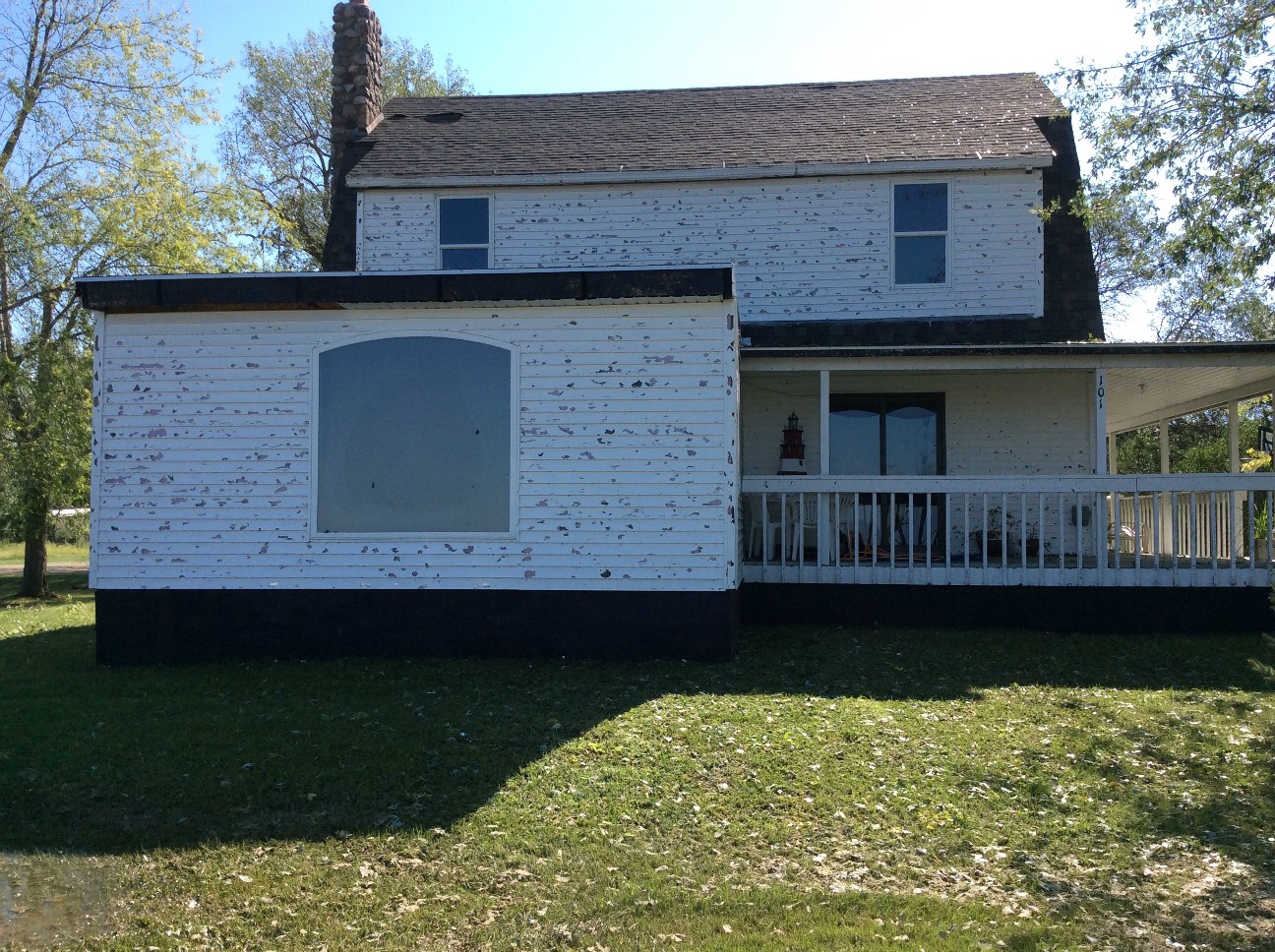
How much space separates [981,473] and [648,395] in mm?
6373

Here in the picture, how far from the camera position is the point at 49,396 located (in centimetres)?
1864

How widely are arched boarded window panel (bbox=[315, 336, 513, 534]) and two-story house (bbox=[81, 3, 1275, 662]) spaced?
27 mm

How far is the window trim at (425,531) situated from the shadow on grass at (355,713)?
3.55ft

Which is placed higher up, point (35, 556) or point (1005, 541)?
point (1005, 541)

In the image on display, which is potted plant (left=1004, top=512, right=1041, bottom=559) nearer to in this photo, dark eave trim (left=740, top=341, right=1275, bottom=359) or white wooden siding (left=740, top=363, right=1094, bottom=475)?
white wooden siding (left=740, top=363, right=1094, bottom=475)

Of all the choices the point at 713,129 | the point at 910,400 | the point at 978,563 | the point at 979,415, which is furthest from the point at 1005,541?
the point at 713,129

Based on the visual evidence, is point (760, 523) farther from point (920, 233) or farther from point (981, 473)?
point (920, 233)

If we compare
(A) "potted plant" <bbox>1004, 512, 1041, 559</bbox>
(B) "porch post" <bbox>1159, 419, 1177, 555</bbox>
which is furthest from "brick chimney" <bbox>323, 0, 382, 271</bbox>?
(B) "porch post" <bbox>1159, 419, 1177, 555</bbox>

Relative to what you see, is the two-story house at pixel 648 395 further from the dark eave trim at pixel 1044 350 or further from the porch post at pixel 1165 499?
the porch post at pixel 1165 499

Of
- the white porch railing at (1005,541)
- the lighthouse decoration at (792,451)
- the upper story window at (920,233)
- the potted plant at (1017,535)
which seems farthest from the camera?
the upper story window at (920,233)

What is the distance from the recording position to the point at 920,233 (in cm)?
1368

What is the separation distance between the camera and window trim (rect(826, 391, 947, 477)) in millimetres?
13734

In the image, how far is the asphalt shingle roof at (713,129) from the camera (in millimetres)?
14047

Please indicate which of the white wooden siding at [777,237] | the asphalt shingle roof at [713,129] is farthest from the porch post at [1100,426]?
the asphalt shingle roof at [713,129]
